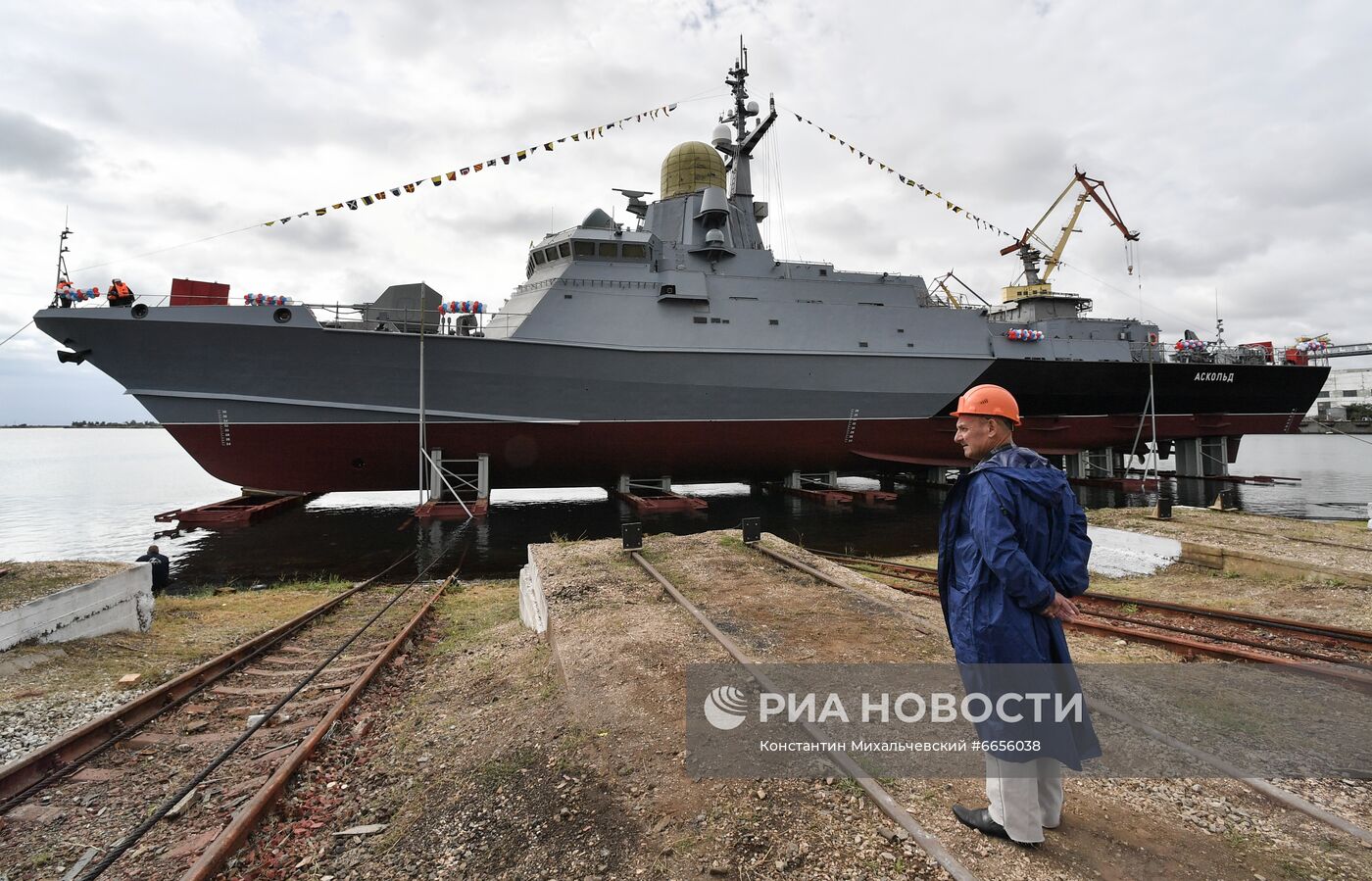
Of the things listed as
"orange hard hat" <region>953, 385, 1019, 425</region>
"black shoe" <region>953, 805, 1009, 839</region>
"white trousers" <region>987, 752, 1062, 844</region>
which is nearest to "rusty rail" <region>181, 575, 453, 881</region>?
"black shoe" <region>953, 805, 1009, 839</region>

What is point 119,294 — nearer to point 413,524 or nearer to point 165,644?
point 413,524

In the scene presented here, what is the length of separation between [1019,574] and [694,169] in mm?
20261

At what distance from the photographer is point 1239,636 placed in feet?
18.2

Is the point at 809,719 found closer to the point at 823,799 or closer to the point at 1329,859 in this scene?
the point at 823,799

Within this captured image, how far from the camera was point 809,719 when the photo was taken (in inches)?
133

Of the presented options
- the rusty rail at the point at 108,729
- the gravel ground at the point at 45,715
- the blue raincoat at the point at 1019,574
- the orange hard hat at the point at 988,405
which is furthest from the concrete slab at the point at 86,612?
the orange hard hat at the point at 988,405

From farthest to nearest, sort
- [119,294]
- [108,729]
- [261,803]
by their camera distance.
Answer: [119,294] < [108,729] < [261,803]

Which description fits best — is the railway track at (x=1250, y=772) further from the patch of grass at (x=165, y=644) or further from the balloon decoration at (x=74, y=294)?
the balloon decoration at (x=74, y=294)

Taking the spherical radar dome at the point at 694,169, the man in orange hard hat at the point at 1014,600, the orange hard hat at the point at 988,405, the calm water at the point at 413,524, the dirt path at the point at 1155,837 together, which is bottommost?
the calm water at the point at 413,524

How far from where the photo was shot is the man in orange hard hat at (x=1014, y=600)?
7.03 ft

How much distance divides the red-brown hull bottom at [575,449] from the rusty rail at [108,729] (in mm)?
10799

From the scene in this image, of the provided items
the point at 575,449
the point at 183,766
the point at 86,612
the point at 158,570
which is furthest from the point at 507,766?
the point at 575,449

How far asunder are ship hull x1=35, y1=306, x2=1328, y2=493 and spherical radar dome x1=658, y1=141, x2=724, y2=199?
6.40 m

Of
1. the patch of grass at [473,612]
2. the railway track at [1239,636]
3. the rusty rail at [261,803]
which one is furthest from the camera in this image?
the patch of grass at [473,612]
